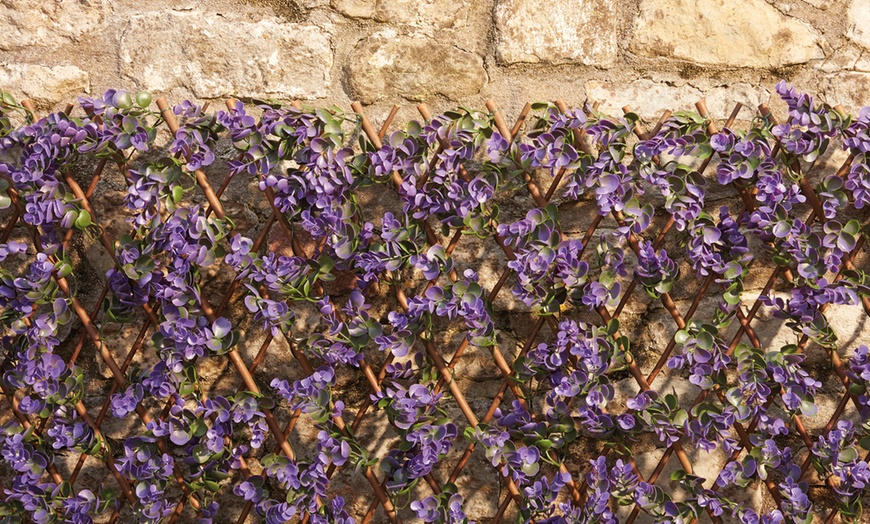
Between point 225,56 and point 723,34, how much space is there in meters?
1.31

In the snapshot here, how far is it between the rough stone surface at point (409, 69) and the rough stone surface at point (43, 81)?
714 mm

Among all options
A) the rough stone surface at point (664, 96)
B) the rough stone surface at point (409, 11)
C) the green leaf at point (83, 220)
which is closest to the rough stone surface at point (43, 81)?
the green leaf at point (83, 220)

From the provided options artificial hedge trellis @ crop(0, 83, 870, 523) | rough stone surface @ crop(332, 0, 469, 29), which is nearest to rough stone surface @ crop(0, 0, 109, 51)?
artificial hedge trellis @ crop(0, 83, 870, 523)

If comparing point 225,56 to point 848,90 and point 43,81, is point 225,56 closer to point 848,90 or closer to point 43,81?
point 43,81

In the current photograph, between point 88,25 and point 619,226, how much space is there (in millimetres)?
1471

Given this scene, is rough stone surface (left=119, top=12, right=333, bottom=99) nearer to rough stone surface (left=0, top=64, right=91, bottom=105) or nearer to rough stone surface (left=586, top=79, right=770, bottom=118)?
rough stone surface (left=0, top=64, right=91, bottom=105)

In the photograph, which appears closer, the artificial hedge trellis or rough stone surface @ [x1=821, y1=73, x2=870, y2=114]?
the artificial hedge trellis

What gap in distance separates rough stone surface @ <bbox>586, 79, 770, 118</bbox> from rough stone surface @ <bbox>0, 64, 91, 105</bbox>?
1.34 meters

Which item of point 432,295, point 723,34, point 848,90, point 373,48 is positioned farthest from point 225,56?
point 848,90

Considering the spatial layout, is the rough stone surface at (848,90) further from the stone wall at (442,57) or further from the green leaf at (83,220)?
the green leaf at (83,220)

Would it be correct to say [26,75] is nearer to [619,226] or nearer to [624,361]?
[619,226]

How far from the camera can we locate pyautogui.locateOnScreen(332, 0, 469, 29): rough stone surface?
6.08 ft

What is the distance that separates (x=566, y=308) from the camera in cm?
188

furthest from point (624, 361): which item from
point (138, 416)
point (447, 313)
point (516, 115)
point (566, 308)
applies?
point (138, 416)
